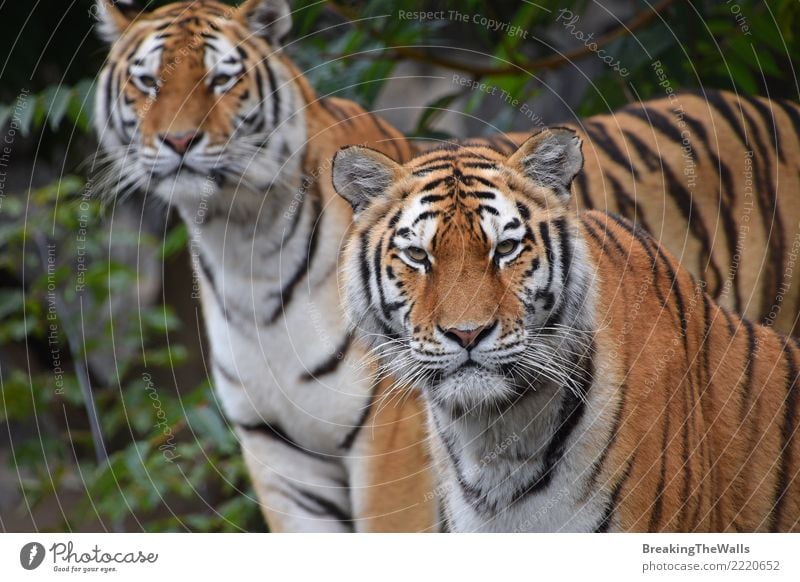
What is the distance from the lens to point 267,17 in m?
1.83

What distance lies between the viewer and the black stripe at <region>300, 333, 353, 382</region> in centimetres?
182

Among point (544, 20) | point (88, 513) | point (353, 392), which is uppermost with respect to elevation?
point (544, 20)

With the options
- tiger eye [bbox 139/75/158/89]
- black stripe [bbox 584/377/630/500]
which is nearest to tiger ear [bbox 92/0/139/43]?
tiger eye [bbox 139/75/158/89]

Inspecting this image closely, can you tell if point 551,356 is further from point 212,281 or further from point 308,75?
point 308,75

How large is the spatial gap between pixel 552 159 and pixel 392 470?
0.70 metres

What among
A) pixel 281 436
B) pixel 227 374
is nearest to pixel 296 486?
pixel 281 436

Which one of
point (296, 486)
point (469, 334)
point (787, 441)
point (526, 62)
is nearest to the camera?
point (469, 334)

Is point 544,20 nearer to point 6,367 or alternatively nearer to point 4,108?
point 4,108

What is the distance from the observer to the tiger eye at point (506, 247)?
4.66ft

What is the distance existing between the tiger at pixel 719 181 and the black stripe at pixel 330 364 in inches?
24.7

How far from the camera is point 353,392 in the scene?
6.01 feet

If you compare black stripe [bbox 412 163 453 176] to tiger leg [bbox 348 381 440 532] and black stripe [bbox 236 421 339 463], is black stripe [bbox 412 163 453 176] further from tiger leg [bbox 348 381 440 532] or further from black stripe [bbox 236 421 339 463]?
black stripe [bbox 236 421 339 463]

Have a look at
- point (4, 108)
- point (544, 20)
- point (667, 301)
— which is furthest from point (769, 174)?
point (4, 108)
